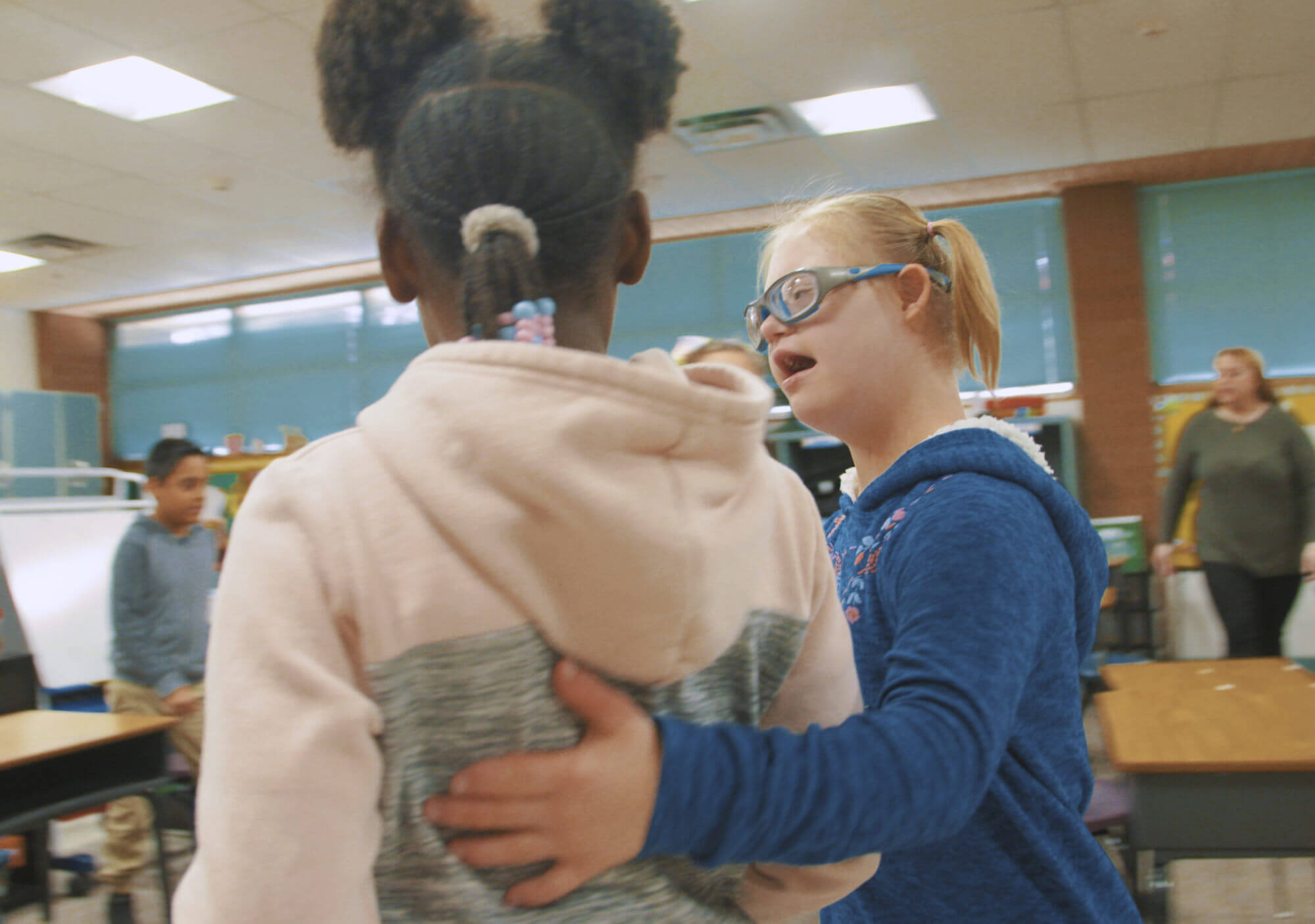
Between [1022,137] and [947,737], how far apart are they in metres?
5.52

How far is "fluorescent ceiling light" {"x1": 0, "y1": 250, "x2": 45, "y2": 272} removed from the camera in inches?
278

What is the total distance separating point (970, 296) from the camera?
3.48ft

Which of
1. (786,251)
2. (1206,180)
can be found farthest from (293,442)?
(786,251)

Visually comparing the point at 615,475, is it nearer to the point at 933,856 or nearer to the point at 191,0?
the point at 933,856

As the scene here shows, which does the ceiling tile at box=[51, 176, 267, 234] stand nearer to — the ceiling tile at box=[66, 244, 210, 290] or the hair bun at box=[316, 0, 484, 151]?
the ceiling tile at box=[66, 244, 210, 290]

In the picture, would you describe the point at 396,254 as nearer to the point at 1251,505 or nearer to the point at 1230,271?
the point at 1251,505

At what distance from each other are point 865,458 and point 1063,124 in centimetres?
491

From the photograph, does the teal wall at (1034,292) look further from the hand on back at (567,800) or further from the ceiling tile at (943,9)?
the hand on back at (567,800)

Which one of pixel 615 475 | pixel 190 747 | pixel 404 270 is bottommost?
pixel 190 747

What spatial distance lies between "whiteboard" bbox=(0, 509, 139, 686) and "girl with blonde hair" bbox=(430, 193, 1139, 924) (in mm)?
5578

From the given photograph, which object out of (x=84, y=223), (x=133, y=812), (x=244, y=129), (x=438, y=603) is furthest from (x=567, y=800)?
(x=84, y=223)

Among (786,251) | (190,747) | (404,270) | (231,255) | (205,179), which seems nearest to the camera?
(404,270)

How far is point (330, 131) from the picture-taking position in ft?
2.12

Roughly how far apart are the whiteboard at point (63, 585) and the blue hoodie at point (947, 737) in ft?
18.7
